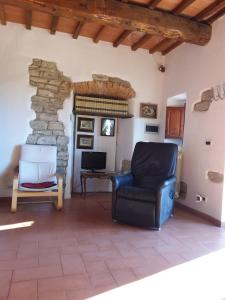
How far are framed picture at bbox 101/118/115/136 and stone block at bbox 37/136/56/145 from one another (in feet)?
4.06

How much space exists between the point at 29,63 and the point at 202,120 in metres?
2.99

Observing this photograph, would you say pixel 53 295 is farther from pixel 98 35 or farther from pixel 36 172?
pixel 98 35

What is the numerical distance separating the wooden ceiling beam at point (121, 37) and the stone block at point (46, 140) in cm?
205

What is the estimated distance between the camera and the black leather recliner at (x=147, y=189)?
127 inches

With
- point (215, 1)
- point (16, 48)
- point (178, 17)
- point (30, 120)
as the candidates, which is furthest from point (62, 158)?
point (215, 1)

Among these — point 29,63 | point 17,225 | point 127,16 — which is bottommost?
point 17,225

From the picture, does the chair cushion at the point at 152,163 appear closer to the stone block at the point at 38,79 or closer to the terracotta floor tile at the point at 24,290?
the stone block at the point at 38,79

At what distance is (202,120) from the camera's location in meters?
3.99

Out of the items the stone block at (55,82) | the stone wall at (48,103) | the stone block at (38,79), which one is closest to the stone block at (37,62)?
the stone wall at (48,103)

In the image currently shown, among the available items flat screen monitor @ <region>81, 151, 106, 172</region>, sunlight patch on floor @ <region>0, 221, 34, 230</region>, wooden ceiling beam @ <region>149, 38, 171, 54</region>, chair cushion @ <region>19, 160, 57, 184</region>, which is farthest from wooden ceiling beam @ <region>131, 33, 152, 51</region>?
sunlight patch on floor @ <region>0, 221, 34, 230</region>

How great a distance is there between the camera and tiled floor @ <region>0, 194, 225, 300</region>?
76.7 inches

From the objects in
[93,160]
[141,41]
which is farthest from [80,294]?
[141,41]

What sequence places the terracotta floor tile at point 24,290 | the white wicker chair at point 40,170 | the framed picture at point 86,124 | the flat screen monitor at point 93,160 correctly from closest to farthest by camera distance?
the terracotta floor tile at point 24,290 → the white wicker chair at point 40,170 → the flat screen monitor at point 93,160 → the framed picture at point 86,124

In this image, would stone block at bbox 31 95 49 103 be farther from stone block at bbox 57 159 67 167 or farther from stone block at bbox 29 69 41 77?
stone block at bbox 57 159 67 167
